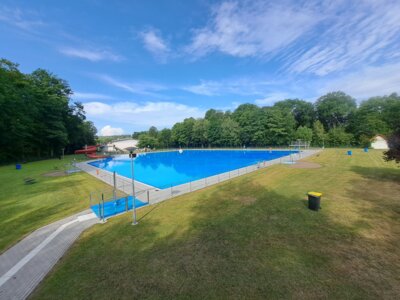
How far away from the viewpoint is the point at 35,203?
10336 millimetres

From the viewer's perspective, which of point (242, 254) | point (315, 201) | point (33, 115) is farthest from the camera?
point (33, 115)

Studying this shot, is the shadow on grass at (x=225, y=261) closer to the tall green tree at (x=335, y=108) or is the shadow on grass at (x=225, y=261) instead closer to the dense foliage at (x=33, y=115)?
the dense foliage at (x=33, y=115)

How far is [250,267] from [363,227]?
4.84 meters

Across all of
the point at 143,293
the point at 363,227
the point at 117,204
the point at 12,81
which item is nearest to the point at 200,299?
the point at 143,293

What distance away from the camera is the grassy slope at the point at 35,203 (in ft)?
24.4

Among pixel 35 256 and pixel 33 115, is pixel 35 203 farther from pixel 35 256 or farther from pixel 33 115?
pixel 33 115

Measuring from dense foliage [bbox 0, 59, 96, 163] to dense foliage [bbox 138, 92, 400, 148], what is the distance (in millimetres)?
30513

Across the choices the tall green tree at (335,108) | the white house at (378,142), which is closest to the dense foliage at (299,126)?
the tall green tree at (335,108)

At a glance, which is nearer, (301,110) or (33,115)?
(33,115)

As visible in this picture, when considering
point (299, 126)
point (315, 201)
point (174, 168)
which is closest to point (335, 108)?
point (299, 126)

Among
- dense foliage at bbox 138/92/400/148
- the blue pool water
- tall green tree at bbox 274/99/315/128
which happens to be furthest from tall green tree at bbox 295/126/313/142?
the blue pool water

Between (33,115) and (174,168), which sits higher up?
(33,115)

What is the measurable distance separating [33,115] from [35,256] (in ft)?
123

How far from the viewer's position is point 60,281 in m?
4.39
